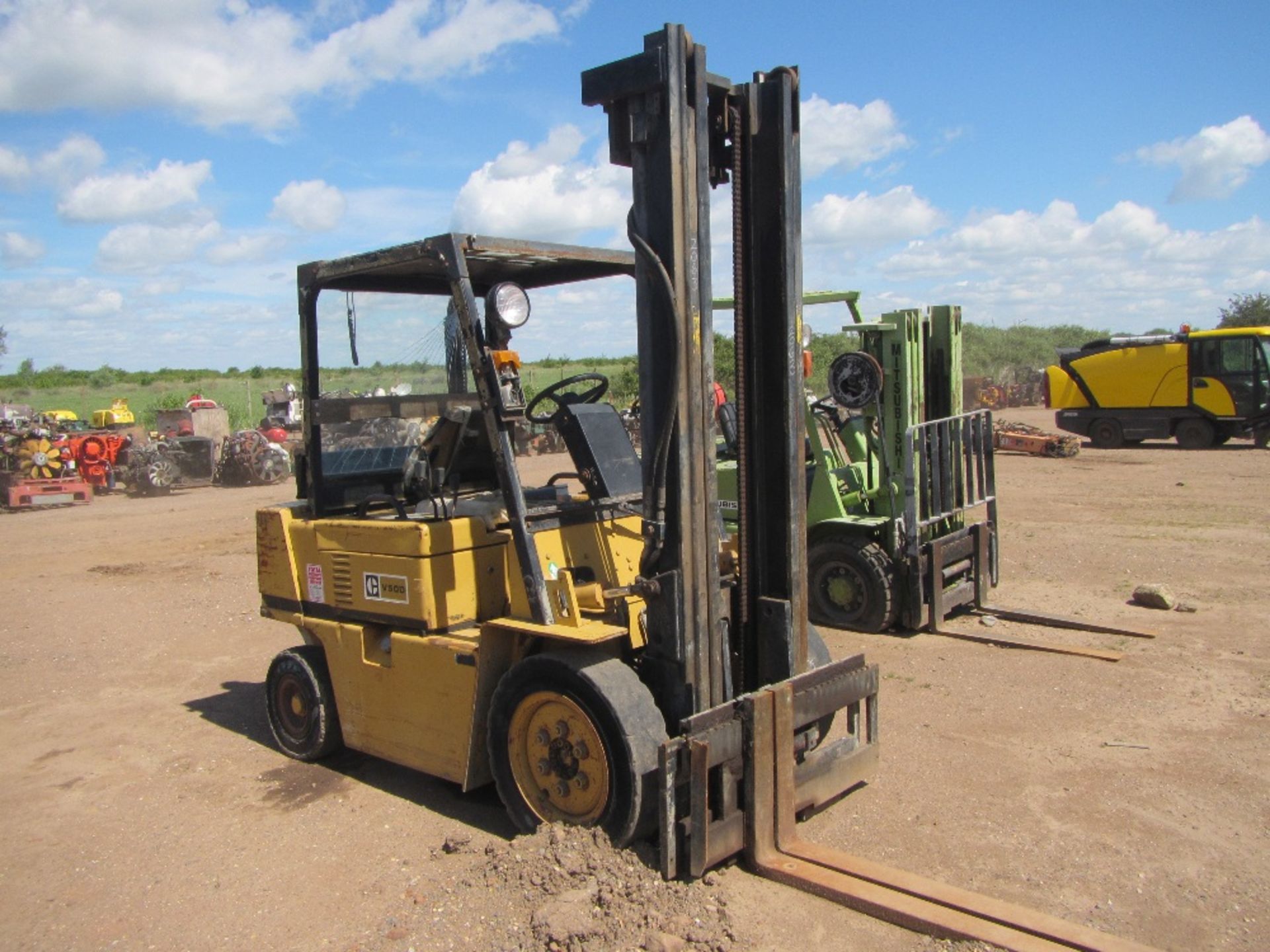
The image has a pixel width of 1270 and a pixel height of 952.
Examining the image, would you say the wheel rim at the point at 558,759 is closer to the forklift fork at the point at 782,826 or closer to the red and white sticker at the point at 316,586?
the forklift fork at the point at 782,826

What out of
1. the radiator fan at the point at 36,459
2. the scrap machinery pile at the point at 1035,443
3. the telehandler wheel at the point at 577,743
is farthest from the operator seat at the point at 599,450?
the radiator fan at the point at 36,459

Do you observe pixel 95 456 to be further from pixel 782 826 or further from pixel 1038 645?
pixel 782 826

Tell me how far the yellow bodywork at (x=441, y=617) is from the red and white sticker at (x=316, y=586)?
0.01m

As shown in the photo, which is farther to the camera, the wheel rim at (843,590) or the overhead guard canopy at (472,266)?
the wheel rim at (843,590)

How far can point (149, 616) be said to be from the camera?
384 inches

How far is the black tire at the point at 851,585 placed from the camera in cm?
784

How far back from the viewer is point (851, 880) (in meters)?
3.80

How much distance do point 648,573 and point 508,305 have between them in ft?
4.40

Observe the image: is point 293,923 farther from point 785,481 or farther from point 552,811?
point 785,481

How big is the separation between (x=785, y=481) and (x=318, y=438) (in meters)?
2.63

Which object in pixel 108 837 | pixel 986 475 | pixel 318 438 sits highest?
pixel 318 438

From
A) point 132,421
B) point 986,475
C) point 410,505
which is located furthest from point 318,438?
point 132,421

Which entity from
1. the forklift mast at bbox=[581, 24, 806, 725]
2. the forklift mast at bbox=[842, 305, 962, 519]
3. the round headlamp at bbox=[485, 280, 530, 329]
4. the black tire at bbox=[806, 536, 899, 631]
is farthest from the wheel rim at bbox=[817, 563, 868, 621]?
the round headlamp at bbox=[485, 280, 530, 329]

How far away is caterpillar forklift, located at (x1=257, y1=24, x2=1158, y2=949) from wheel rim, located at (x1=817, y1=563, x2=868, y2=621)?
325 centimetres
